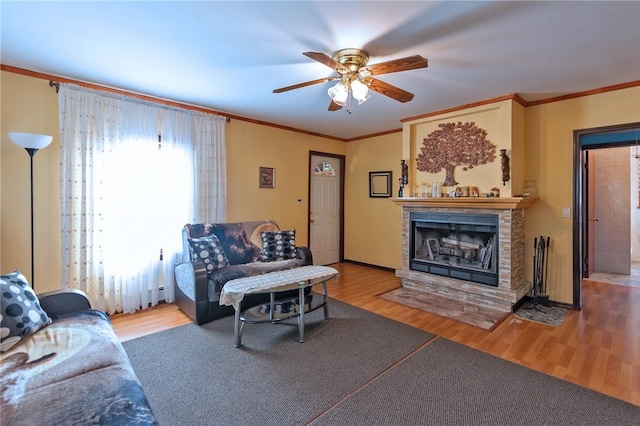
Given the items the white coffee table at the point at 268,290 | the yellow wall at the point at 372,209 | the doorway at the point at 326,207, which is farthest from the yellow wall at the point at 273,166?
the white coffee table at the point at 268,290

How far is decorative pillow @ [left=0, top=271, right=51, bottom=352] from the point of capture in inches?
69.2

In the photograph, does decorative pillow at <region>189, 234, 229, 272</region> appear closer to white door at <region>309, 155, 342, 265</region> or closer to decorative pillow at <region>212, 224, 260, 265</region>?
decorative pillow at <region>212, 224, 260, 265</region>

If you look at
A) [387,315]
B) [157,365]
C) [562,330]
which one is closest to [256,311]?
[157,365]

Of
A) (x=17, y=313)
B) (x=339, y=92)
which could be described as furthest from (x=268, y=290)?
(x=339, y=92)

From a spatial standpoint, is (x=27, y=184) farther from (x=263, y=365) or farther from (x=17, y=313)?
(x=263, y=365)

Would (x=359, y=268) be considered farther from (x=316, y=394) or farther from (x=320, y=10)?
(x=320, y=10)

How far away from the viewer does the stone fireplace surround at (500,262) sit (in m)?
3.57

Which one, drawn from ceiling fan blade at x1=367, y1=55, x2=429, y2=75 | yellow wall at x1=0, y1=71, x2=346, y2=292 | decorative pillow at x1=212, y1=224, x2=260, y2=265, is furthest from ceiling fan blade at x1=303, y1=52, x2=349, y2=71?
yellow wall at x1=0, y1=71, x2=346, y2=292

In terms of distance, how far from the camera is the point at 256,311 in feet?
9.77

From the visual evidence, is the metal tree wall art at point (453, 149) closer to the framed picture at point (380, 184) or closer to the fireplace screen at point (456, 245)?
the fireplace screen at point (456, 245)

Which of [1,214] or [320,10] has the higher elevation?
[320,10]

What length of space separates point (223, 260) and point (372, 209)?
3.08 meters

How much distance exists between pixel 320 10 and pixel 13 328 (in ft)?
8.77

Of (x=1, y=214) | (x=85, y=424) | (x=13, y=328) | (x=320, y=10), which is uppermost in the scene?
(x=320, y=10)
